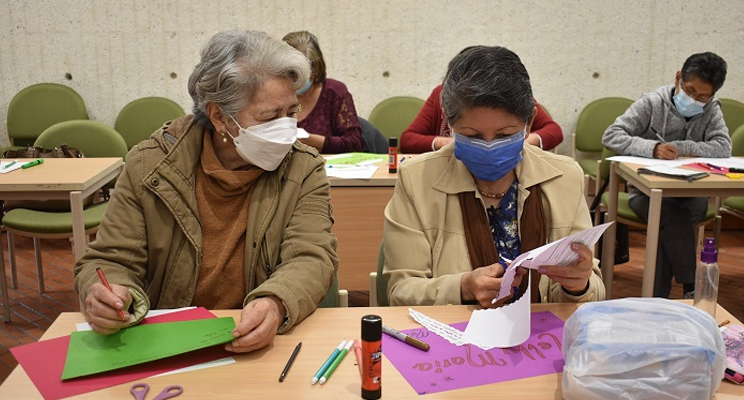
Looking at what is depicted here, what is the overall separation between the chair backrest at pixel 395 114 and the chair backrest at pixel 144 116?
1.64 meters

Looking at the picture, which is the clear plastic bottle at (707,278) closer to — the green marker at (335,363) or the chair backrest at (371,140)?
the green marker at (335,363)

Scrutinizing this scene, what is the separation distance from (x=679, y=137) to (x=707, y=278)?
2.84 m

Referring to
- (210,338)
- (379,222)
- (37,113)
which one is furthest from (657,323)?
(37,113)

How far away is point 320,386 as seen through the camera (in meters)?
1.43

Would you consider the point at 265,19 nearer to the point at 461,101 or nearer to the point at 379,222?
the point at 379,222

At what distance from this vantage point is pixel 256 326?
1.60m

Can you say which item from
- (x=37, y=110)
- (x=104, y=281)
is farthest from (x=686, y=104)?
(x=37, y=110)

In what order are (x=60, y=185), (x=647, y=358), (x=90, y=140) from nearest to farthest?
(x=647, y=358) < (x=60, y=185) < (x=90, y=140)

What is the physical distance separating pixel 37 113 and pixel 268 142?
452cm

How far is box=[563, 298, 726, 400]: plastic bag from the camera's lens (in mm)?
1278

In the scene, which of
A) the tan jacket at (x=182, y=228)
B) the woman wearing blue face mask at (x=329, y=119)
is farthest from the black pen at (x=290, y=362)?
the woman wearing blue face mask at (x=329, y=119)

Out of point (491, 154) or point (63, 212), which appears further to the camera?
point (63, 212)

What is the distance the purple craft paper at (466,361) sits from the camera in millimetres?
1466

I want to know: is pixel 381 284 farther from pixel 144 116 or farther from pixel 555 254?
pixel 144 116
